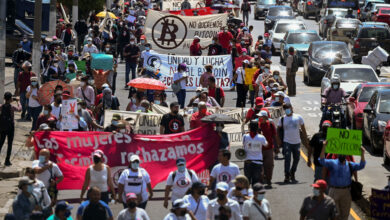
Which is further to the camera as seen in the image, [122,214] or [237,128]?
[237,128]

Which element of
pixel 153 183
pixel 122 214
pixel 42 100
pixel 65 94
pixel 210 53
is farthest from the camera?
pixel 210 53

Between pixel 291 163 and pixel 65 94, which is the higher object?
pixel 65 94

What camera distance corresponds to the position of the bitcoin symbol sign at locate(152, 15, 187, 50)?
3347 cm

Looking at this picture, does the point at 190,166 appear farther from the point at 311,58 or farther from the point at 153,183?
the point at 311,58

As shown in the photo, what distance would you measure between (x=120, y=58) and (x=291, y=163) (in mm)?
21123

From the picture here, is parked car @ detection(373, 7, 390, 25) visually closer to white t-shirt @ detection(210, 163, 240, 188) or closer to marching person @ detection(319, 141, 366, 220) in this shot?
marching person @ detection(319, 141, 366, 220)

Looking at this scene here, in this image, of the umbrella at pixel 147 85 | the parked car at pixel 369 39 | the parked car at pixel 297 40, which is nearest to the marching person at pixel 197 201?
the umbrella at pixel 147 85

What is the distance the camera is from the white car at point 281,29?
4569cm

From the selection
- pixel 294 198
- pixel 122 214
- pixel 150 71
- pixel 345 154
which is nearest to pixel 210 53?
pixel 150 71

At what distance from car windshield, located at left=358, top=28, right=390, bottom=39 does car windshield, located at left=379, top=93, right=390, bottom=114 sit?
17716 mm

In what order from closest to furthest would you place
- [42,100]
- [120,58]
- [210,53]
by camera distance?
[42,100] < [210,53] < [120,58]

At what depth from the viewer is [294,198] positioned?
1911 cm

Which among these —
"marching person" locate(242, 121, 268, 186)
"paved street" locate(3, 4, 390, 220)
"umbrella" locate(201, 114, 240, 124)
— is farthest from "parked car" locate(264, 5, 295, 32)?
"marching person" locate(242, 121, 268, 186)

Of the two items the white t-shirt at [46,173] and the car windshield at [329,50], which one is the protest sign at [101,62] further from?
the white t-shirt at [46,173]
